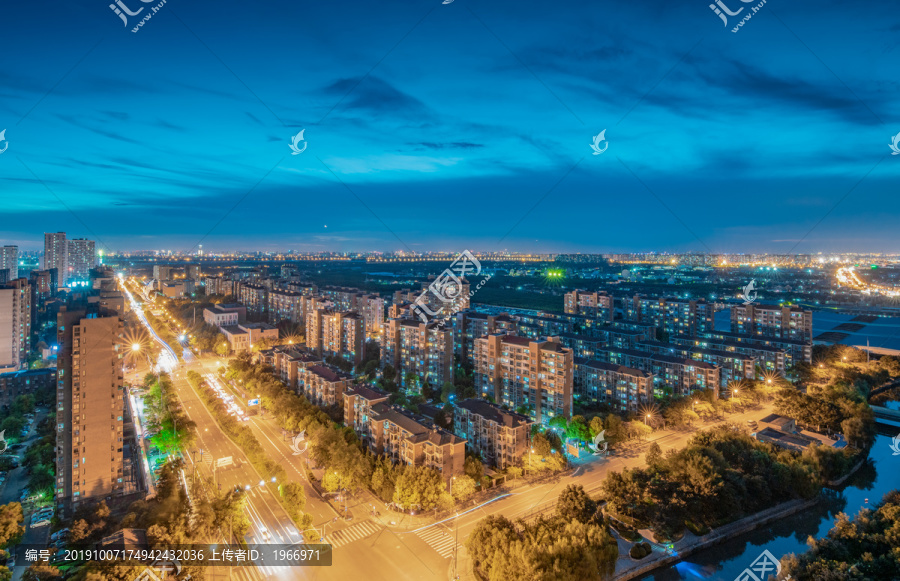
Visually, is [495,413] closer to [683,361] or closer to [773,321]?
[683,361]

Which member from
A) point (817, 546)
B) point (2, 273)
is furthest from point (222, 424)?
point (2, 273)

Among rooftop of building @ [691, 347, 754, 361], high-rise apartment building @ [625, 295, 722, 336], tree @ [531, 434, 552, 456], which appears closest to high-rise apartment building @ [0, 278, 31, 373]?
tree @ [531, 434, 552, 456]

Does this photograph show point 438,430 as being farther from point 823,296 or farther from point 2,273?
point 823,296

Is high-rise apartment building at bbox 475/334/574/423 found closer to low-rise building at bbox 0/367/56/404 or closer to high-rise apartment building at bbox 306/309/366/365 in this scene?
high-rise apartment building at bbox 306/309/366/365

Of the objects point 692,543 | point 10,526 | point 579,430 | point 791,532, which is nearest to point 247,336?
point 10,526

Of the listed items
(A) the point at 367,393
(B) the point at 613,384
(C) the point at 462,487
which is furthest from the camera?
(B) the point at 613,384

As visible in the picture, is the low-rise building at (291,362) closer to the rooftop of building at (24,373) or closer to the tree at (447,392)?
the tree at (447,392)
